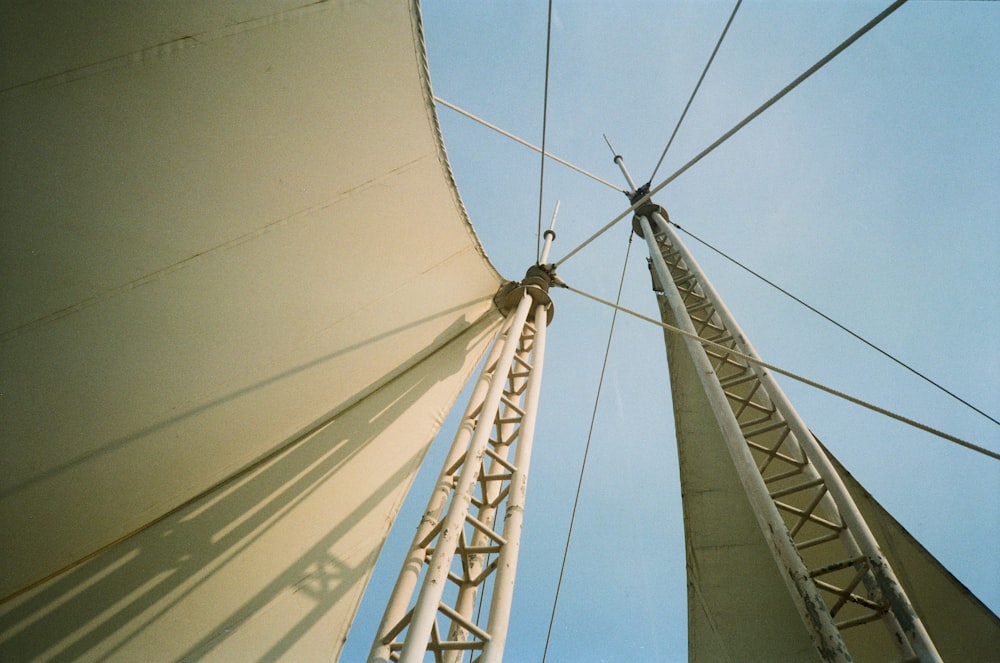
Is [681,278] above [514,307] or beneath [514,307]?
above

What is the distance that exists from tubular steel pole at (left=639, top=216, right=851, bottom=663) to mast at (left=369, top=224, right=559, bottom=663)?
167 centimetres

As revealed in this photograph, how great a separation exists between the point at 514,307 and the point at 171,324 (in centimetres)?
359

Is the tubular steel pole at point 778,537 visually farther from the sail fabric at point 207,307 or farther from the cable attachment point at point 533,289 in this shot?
the sail fabric at point 207,307

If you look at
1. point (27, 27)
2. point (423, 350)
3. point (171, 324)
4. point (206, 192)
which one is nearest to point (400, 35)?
point (206, 192)

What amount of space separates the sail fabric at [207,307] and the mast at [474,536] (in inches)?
70.3

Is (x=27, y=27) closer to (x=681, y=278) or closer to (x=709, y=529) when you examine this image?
(x=681, y=278)

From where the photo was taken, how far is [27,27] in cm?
252

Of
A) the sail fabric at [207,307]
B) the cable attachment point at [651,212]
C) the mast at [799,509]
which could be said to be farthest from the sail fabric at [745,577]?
the sail fabric at [207,307]

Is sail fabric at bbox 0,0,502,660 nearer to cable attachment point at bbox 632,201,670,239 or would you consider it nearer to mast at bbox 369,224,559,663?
mast at bbox 369,224,559,663

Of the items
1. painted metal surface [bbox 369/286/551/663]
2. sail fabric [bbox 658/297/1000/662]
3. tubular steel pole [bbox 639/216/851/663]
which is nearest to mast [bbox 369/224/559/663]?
painted metal surface [bbox 369/286/551/663]

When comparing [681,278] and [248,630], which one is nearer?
[248,630]

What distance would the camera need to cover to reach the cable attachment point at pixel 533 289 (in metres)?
5.90

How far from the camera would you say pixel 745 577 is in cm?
529

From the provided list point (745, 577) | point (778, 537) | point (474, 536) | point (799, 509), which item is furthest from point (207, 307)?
point (745, 577)
